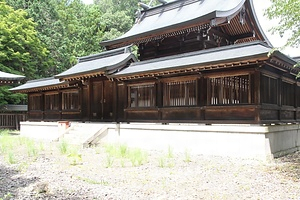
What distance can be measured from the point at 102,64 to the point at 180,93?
4.97 meters

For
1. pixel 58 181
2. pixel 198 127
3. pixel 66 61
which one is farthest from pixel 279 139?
pixel 66 61

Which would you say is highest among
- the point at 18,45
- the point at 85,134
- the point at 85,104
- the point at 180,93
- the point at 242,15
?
the point at 18,45

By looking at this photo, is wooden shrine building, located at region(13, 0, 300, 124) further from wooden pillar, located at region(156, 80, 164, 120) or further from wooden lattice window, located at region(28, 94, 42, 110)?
Answer: wooden lattice window, located at region(28, 94, 42, 110)

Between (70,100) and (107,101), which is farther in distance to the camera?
(70,100)

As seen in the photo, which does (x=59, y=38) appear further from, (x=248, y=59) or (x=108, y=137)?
(x=248, y=59)

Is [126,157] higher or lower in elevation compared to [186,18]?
lower

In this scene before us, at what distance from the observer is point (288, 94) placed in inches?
478

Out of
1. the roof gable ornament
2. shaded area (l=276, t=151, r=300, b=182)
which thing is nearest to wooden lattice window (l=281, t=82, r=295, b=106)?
shaded area (l=276, t=151, r=300, b=182)

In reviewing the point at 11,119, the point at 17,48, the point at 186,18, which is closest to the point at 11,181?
the point at 186,18

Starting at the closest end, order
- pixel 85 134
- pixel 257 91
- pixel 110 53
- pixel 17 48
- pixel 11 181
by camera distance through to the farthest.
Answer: pixel 11 181 → pixel 257 91 → pixel 85 134 → pixel 110 53 → pixel 17 48

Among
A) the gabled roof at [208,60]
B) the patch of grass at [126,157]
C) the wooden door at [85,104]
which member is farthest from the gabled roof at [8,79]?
the patch of grass at [126,157]

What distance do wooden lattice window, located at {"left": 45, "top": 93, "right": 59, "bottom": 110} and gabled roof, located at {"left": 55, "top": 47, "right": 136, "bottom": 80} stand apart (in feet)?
8.92

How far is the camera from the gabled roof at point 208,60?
29.9 ft

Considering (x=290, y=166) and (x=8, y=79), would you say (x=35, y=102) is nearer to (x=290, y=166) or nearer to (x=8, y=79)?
(x=8, y=79)
